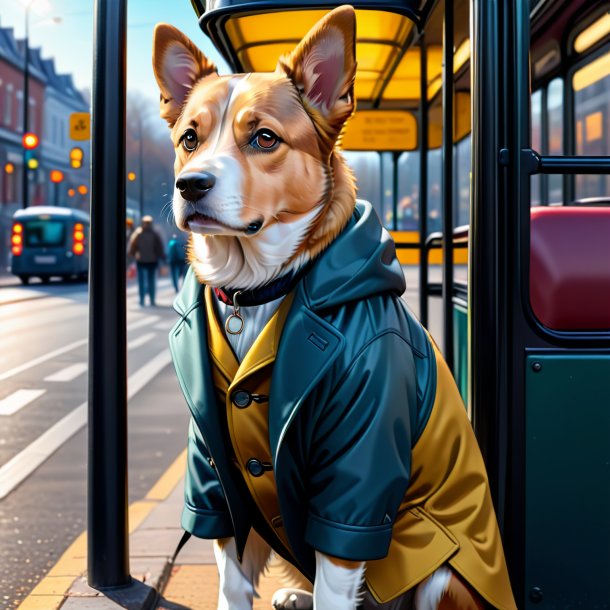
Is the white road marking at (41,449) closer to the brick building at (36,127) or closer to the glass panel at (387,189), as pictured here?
the glass panel at (387,189)

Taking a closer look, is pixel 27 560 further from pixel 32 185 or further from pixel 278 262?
pixel 32 185

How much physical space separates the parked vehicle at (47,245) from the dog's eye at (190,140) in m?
29.2

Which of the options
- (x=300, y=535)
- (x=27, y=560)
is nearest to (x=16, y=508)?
(x=27, y=560)

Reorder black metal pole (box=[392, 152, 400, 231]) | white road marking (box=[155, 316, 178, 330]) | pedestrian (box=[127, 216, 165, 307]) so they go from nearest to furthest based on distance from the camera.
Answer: black metal pole (box=[392, 152, 400, 231]), white road marking (box=[155, 316, 178, 330]), pedestrian (box=[127, 216, 165, 307])

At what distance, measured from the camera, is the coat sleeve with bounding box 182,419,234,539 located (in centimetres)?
247

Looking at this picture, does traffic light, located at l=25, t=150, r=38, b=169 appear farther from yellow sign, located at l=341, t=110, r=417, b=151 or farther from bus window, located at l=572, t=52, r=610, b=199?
bus window, located at l=572, t=52, r=610, b=199

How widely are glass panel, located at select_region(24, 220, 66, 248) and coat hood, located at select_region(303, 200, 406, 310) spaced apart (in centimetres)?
3092

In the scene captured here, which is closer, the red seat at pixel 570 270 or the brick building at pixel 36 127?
A: the red seat at pixel 570 270

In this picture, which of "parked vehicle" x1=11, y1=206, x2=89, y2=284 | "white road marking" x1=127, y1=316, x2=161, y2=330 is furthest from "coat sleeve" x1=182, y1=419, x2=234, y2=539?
"parked vehicle" x1=11, y1=206, x2=89, y2=284

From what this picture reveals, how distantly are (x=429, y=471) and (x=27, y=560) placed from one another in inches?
93.8

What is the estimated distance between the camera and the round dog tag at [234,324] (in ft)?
7.62

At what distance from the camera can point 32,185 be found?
55.8 m

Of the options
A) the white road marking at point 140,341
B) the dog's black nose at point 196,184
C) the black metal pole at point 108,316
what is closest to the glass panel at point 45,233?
the white road marking at point 140,341

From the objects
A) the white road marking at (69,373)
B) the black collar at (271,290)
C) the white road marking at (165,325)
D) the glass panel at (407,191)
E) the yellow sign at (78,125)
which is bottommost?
the white road marking at (69,373)
